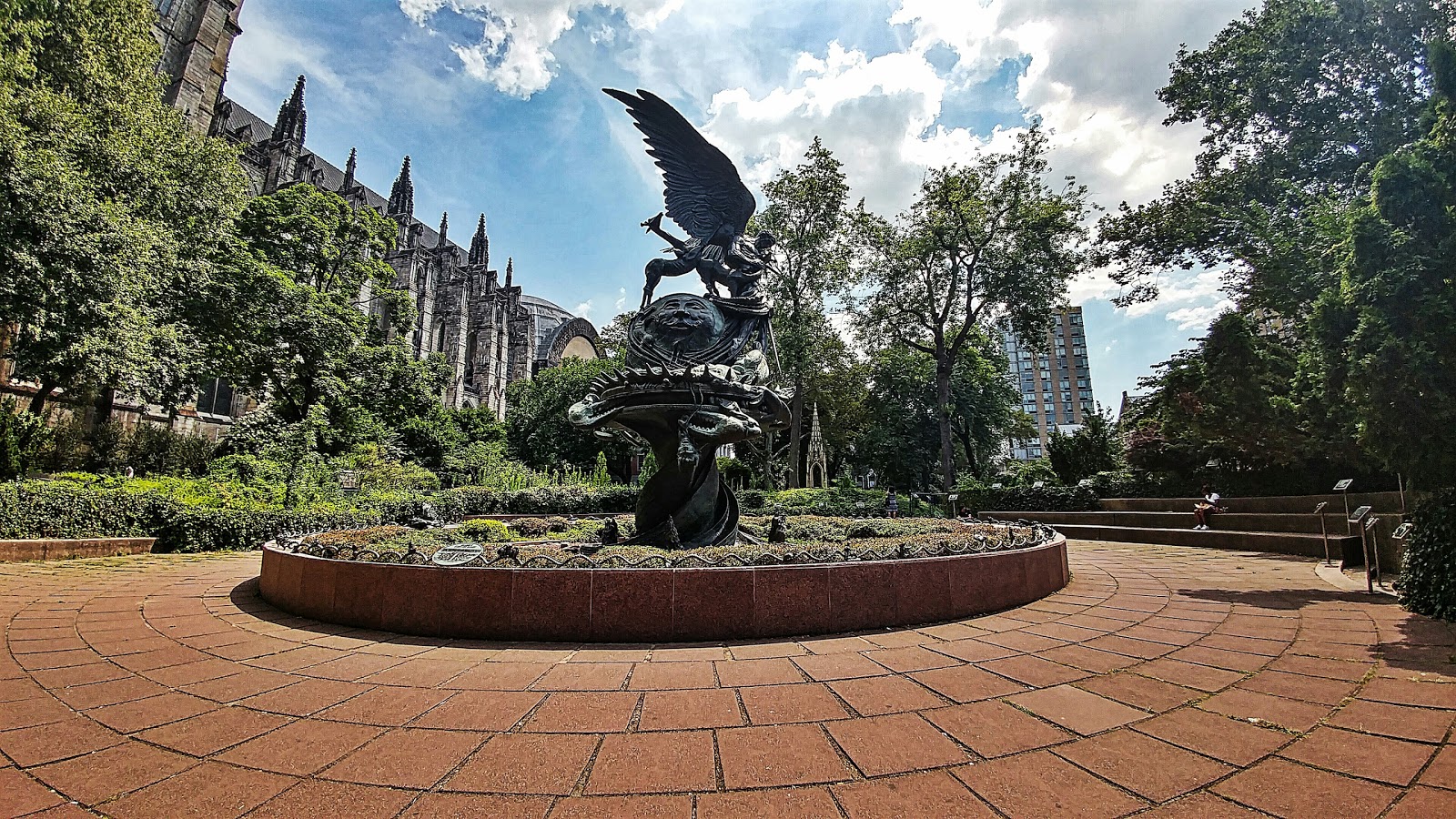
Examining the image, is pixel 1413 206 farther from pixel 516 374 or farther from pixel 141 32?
pixel 516 374

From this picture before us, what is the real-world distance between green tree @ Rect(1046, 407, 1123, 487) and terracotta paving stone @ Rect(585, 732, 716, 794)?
24.7m

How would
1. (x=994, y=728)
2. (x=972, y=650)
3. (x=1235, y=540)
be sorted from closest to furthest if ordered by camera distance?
(x=994, y=728), (x=972, y=650), (x=1235, y=540)

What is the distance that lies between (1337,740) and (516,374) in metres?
61.0

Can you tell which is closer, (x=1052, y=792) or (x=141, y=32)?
(x=1052, y=792)

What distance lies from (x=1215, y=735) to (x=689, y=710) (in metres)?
2.50

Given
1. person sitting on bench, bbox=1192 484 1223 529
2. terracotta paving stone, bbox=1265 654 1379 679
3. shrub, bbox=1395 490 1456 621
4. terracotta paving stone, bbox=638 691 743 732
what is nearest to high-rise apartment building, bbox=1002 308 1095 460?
person sitting on bench, bbox=1192 484 1223 529

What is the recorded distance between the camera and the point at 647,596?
463 centimetres

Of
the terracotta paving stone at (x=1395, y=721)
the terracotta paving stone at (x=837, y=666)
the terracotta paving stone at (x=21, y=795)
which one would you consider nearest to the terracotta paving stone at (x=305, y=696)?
the terracotta paving stone at (x=21, y=795)

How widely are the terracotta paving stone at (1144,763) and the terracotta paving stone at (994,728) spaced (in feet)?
0.40

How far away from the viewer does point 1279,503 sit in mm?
14781

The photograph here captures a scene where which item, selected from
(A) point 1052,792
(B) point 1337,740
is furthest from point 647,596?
(B) point 1337,740

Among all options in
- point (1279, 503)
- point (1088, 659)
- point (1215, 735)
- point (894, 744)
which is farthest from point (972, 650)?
point (1279, 503)

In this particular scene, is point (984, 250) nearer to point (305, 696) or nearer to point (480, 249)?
point (305, 696)

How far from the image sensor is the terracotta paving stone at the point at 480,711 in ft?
9.62
